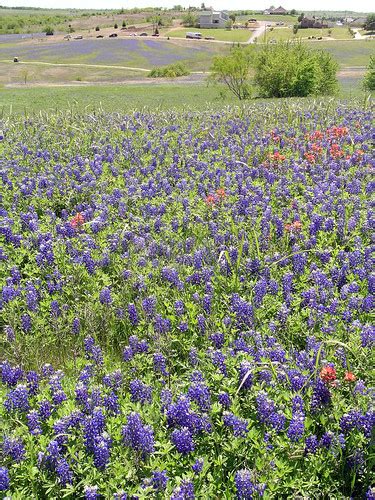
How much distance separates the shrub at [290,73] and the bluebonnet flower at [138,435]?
3193cm

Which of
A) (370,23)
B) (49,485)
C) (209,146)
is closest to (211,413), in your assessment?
(49,485)

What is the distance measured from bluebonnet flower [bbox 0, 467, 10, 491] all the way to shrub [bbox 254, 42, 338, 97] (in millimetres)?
32418

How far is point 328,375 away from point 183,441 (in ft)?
3.67

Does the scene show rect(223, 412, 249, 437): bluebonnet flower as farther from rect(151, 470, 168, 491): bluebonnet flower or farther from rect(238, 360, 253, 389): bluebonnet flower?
rect(151, 470, 168, 491): bluebonnet flower

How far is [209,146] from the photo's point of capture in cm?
1149

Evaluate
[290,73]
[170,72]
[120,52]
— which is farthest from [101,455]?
[120,52]

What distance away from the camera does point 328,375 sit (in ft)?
11.9

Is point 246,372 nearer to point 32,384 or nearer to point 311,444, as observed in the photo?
point 311,444

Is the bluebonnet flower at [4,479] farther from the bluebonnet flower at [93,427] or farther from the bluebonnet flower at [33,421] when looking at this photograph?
the bluebonnet flower at [93,427]

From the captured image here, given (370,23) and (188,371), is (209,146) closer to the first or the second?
(188,371)

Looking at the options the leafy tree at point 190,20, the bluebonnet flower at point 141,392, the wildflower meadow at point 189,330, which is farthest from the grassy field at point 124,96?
the leafy tree at point 190,20

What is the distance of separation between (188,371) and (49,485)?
4.90 ft

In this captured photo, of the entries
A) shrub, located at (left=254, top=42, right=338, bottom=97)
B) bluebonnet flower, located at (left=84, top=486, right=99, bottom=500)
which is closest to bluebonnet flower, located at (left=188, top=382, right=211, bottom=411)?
bluebonnet flower, located at (left=84, top=486, right=99, bottom=500)

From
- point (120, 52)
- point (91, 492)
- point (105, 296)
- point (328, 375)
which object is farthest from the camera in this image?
point (120, 52)
